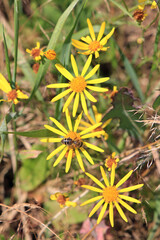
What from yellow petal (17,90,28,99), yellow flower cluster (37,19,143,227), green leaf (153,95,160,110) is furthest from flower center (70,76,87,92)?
green leaf (153,95,160,110)

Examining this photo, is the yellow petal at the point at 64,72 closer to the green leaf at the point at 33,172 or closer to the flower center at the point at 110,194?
the flower center at the point at 110,194

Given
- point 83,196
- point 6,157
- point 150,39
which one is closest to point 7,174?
point 6,157

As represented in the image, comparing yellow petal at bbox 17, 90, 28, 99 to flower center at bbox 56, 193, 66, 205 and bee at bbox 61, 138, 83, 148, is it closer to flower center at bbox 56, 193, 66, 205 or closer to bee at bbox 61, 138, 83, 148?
bee at bbox 61, 138, 83, 148

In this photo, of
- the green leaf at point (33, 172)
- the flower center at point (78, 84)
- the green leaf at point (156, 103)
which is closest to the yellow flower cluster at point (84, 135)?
the flower center at point (78, 84)

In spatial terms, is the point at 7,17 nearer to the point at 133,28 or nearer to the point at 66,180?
the point at 133,28

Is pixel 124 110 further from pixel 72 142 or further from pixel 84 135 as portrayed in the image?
pixel 72 142

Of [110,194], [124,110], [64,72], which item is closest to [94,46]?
[64,72]
